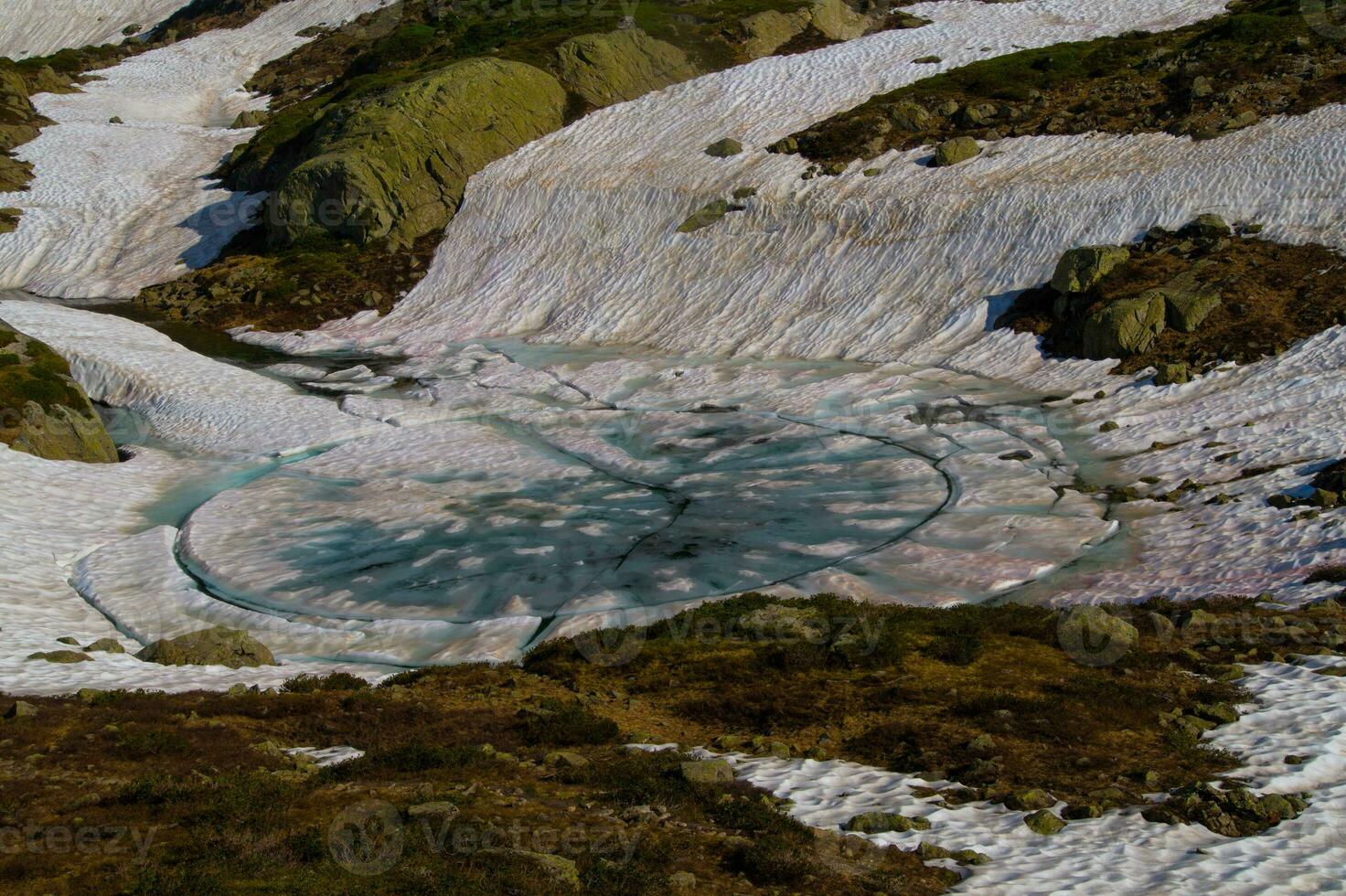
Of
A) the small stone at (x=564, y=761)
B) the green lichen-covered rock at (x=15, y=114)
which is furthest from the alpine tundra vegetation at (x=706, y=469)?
the green lichen-covered rock at (x=15, y=114)

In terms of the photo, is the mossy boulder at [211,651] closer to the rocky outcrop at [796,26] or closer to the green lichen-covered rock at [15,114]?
the rocky outcrop at [796,26]

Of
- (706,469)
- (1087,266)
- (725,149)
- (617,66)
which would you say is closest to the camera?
(706,469)

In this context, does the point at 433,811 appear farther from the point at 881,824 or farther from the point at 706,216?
the point at 706,216

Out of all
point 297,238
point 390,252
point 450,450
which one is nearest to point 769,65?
point 390,252

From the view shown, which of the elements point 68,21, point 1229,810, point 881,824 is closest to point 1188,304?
point 1229,810

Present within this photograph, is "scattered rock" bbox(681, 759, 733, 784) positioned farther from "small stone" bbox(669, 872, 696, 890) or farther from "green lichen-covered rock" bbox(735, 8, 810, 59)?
"green lichen-covered rock" bbox(735, 8, 810, 59)

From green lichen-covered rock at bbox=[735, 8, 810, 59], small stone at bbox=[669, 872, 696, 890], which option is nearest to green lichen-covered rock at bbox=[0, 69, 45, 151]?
green lichen-covered rock at bbox=[735, 8, 810, 59]
